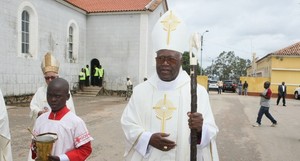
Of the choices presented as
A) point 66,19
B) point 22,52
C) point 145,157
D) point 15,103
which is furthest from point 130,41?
point 145,157

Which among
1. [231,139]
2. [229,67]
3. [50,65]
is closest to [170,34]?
[50,65]

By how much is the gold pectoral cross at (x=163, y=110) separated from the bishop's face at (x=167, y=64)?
0.23 metres

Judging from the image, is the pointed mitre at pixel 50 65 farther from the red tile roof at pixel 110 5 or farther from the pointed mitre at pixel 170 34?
the red tile roof at pixel 110 5

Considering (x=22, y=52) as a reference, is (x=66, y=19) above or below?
above

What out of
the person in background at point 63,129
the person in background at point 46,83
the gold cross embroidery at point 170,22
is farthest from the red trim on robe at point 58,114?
the person in background at point 46,83

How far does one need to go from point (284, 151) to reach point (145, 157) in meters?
5.69

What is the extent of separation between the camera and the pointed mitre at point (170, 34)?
307 cm

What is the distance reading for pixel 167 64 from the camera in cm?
292

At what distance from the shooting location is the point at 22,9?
16906 millimetres

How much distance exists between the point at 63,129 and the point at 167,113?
962mm

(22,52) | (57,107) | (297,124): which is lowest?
(297,124)

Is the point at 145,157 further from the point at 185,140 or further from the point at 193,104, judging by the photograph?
the point at 193,104

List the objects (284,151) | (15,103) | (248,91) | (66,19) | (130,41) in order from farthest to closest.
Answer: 1. (248,91)
2. (130,41)
3. (66,19)
4. (15,103)
5. (284,151)

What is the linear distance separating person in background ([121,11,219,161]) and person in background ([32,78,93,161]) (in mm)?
459
